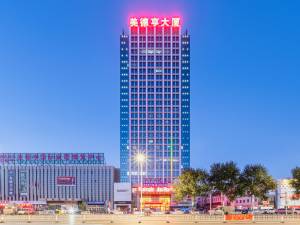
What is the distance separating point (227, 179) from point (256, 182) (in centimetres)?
504

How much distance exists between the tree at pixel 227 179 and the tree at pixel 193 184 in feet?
7.59

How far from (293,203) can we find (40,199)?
9117 cm

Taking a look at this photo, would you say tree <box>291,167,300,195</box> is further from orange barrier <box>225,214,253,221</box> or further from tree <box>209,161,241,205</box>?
orange barrier <box>225,214,253,221</box>

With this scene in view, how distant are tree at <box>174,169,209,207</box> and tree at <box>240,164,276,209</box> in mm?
7058

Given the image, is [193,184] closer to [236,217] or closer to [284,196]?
[284,196]

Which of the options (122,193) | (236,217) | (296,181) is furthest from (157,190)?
(236,217)

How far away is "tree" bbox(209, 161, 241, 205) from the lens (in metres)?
104

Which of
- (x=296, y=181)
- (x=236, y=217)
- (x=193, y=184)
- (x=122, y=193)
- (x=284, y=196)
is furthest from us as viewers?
(x=122, y=193)

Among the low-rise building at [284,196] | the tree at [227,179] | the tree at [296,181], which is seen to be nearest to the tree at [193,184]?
the tree at [227,179]

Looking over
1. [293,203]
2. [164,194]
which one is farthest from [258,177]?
[164,194]

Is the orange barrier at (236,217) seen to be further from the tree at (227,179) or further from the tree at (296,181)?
the tree at (227,179)

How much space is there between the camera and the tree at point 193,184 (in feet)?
352

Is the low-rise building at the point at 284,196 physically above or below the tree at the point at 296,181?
below

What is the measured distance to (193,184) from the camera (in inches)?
4245
